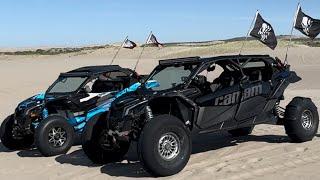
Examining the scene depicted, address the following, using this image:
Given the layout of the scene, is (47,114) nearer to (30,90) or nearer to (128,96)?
(128,96)

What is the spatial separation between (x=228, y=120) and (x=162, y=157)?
5.96 ft

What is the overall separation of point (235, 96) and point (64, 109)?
3665 millimetres

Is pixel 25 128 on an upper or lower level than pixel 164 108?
lower

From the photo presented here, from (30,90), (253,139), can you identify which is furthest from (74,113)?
(30,90)

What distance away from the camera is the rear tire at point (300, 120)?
379 inches

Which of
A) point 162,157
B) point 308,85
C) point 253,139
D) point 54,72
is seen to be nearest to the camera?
point 162,157

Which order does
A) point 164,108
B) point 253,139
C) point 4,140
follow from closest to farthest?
point 164,108, point 253,139, point 4,140

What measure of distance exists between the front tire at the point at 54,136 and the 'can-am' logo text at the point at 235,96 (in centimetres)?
312

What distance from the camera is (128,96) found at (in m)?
8.83

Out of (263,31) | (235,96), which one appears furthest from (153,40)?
(235,96)

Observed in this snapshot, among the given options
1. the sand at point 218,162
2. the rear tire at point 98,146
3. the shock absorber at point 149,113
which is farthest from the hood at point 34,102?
the shock absorber at point 149,113

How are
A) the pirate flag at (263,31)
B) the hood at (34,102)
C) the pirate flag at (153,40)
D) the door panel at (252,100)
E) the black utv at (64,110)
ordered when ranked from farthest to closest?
the pirate flag at (153,40), the pirate flag at (263,31), the hood at (34,102), the black utv at (64,110), the door panel at (252,100)

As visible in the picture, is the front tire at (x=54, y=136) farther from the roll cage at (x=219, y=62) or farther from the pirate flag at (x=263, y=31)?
the pirate flag at (x=263, y=31)

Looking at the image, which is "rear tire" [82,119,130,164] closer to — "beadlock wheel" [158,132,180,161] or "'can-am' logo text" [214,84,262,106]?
"beadlock wheel" [158,132,180,161]
